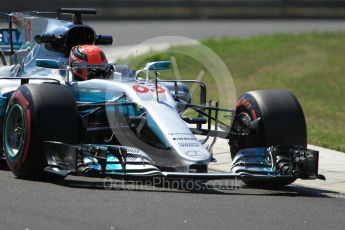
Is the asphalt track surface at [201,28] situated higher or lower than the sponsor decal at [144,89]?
higher

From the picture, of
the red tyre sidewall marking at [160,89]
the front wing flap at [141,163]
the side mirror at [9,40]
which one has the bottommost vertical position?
the front wing flap at [141,163]

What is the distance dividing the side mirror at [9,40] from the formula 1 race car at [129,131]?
1.38 metres

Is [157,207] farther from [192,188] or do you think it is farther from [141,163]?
[192,188]

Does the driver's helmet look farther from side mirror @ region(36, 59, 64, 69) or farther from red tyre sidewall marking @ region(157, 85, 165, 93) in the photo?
red tyre sidewall marking @ region(157, 85, 165, 93)

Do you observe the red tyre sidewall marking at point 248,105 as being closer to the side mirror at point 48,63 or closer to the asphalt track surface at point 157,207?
the asphalt track surface at point 157,207

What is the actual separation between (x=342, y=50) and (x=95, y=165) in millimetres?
21523

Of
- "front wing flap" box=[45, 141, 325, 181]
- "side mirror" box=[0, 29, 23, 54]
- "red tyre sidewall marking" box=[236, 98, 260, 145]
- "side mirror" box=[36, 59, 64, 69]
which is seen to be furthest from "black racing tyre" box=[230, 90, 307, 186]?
"side mirror" box=[0, 29, 23, 54]

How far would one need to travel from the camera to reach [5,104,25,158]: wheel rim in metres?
11.6

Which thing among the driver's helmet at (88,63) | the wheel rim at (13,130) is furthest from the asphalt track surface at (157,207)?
the driver's helmet at (88,63)

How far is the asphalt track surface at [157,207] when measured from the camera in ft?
29.6

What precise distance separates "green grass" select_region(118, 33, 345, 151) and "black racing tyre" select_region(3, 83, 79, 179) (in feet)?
16.3

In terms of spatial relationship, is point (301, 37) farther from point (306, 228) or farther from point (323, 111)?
point (306, 228)

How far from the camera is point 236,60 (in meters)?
28.3

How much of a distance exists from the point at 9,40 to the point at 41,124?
371 cm
